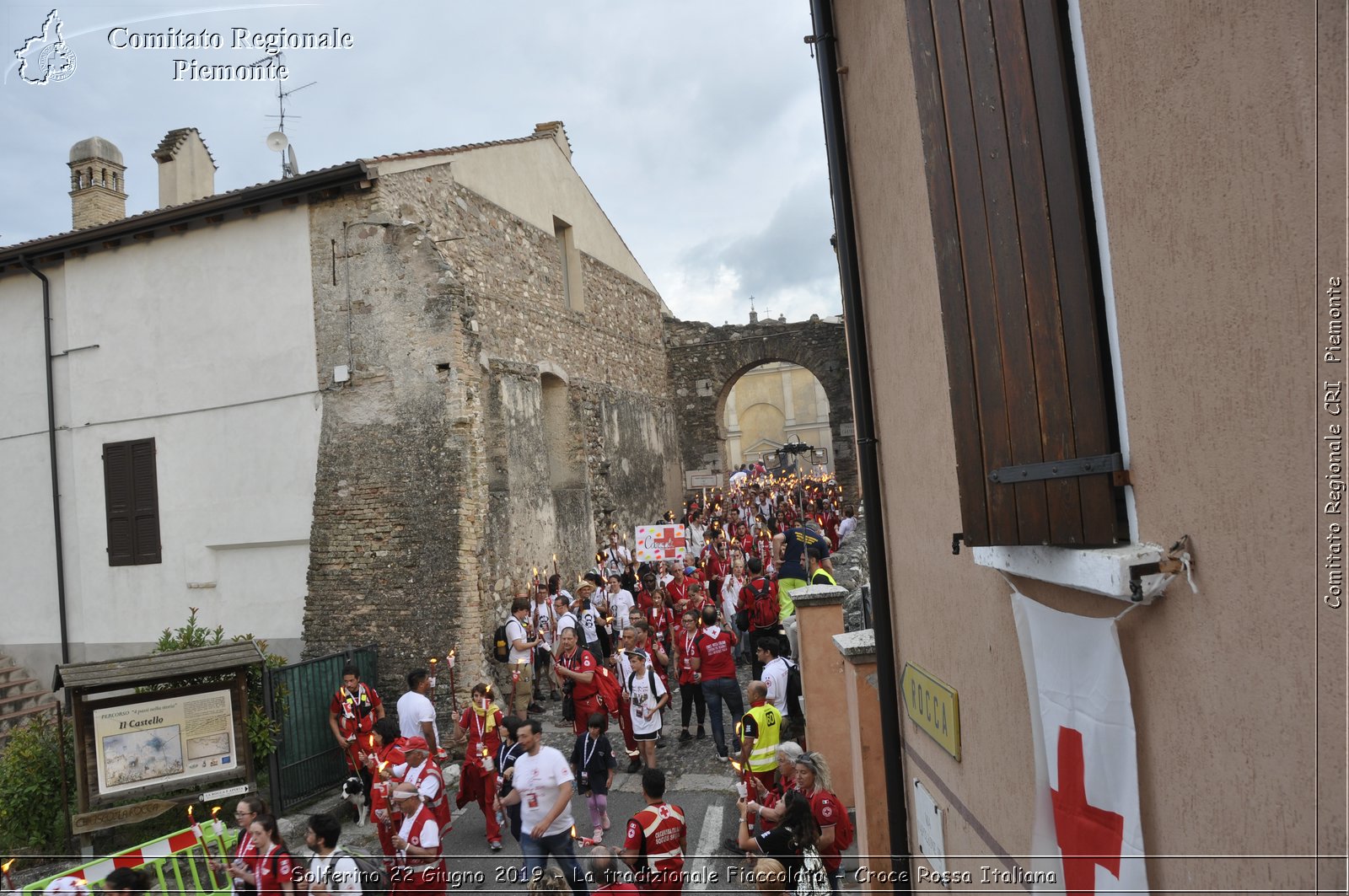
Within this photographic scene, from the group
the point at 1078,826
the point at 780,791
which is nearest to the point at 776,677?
the point at 780,791

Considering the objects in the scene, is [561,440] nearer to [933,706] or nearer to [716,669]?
[716,669]

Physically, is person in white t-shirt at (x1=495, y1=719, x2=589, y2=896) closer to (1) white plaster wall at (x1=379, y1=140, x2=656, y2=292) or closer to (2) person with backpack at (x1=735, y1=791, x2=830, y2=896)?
(2) person with backpack at (x1=735, y1=791, x2=830, y2=896)

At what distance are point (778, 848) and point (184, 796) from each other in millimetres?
6790

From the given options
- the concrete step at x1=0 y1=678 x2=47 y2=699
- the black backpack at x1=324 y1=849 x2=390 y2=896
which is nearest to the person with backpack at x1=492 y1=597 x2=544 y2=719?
the black backpack at x1=324 y1=849 x2=390 y2=896

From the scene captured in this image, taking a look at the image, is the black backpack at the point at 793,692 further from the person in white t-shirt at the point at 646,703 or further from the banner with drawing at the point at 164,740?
the banner with drawing at the point at 164,740

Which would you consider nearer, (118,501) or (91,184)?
(118,501)

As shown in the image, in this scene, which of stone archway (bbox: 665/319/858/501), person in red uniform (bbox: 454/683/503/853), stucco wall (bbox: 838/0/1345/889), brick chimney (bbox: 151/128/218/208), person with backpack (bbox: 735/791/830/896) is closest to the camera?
stucco wall (bbox: 838/0/1345/889)

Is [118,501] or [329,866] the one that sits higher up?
[118,501]

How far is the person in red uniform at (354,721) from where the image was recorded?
377 inches

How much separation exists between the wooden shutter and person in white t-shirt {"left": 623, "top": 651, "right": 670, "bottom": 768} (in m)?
6.57

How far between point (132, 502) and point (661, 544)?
8.74 meters

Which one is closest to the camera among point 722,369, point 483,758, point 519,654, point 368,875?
point 368,875

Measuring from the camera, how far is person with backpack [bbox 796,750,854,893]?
5176 millimetres

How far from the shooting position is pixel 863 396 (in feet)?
16.4
